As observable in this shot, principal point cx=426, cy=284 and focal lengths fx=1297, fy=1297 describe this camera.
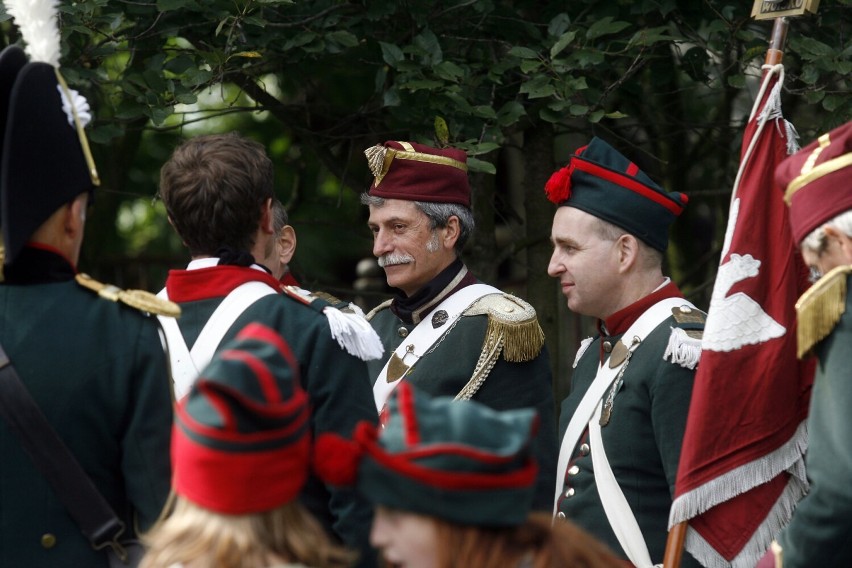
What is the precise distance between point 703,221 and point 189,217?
18.3 ft

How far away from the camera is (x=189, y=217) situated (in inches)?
134

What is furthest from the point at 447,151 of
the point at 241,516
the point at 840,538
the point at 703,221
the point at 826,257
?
the point at 703,221

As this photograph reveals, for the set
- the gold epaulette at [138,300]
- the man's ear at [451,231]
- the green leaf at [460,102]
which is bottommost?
the man's ear at [451,231]

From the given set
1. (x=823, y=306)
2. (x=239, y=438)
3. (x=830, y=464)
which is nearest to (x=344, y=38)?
(x=823, y=306)

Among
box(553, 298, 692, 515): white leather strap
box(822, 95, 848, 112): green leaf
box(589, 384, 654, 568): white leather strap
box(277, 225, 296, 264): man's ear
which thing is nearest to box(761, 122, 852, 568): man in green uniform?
box(589, 384, 654, 568): white leather strap

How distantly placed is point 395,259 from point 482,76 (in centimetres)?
96

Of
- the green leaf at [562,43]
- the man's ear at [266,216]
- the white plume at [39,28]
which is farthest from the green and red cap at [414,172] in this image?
the white plume at [39,28]

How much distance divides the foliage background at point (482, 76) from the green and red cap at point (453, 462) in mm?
2487

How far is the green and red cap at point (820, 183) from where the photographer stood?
301 centimetres

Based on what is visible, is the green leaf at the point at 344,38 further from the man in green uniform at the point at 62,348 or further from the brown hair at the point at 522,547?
the brown hair at the point at 522,547

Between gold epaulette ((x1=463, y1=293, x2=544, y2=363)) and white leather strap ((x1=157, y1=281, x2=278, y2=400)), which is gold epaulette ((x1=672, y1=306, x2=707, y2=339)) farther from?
white leather strap ((x1=157, y1=281, x2=278, y2=400))

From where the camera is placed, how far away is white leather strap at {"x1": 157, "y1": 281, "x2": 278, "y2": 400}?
332cm

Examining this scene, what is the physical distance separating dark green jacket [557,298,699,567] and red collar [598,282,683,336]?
13 centimetres

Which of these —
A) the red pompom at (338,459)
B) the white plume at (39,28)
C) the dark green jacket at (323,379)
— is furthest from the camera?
the dark green jacket at (323,379)
